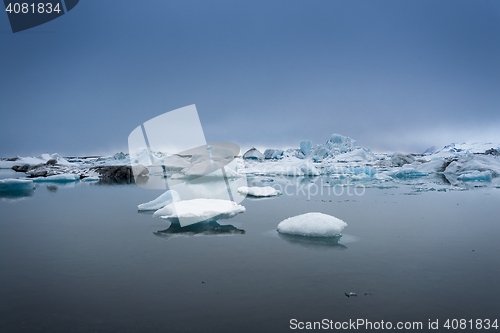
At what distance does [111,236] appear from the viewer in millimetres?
5203

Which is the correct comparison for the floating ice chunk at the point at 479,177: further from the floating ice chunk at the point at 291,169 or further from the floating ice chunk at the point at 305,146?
the floating ice chunk at the point at 305,146

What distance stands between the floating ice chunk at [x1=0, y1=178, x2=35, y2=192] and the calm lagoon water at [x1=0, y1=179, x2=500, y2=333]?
840cm

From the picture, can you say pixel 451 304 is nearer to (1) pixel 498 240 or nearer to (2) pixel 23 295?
(1) pixel 498 240

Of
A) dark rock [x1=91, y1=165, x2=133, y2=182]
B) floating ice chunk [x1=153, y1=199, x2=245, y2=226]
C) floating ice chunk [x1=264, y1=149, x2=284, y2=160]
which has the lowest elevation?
floating ice chunk [x1=264, y1=149, x2=284, y2=160]

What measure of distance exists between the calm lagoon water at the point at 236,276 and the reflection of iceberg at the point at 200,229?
68mm

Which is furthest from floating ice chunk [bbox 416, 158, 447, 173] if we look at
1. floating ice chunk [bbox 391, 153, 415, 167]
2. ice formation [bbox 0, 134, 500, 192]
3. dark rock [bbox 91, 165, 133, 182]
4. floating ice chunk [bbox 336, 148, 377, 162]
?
dark rock [bbox 91, 165, 133, 182]

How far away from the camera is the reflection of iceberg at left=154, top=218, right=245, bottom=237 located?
212 inches

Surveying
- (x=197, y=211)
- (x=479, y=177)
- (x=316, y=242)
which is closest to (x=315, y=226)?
(x=316, y=242)

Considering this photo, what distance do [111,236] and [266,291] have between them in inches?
126

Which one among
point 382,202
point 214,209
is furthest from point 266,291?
point 382,202

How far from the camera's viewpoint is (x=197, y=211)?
5.55m

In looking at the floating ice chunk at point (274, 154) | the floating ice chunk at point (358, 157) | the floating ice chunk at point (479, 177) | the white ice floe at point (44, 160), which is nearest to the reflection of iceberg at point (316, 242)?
Answer: the floating ice chunk at point (479, 177)

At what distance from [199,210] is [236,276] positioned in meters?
2.35

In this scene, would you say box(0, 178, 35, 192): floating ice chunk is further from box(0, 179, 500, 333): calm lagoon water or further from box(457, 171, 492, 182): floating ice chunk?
box(457, 171, 492, 182): floating ice chunk
